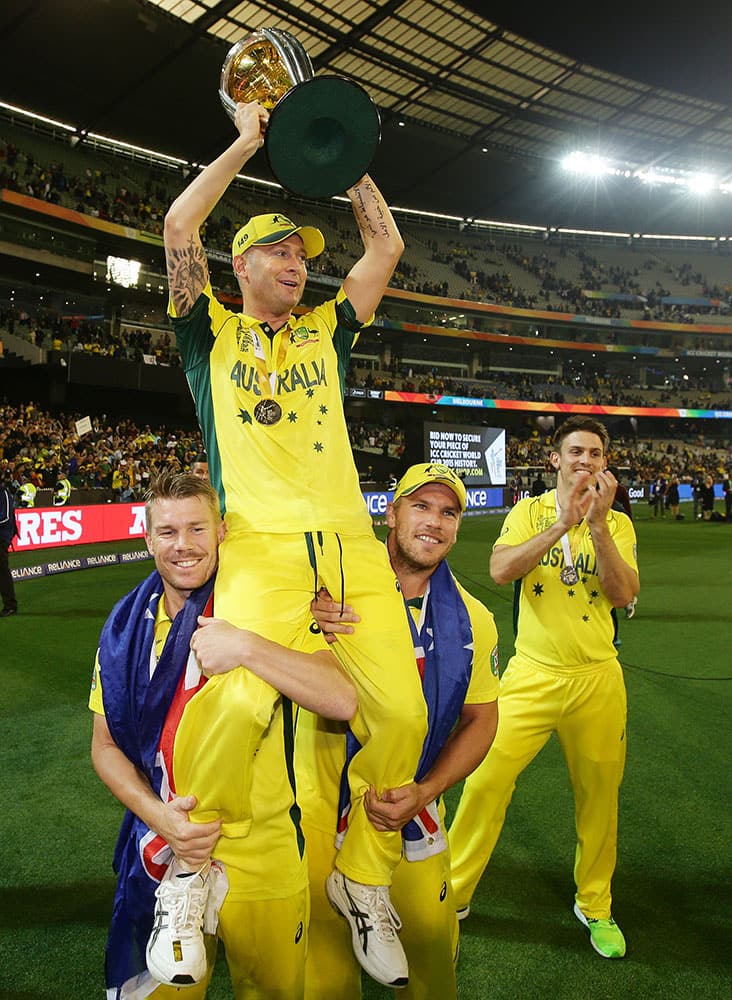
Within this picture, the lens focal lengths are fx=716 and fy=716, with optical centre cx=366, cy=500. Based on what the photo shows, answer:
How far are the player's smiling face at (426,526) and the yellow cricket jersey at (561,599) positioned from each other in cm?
129

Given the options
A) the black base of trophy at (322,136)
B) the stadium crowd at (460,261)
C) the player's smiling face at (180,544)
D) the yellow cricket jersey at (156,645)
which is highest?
the stadium crowd at (460,261)

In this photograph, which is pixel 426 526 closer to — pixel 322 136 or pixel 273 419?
pixel 273 419

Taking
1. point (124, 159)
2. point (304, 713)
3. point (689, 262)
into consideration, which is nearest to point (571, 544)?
point (304, 713)

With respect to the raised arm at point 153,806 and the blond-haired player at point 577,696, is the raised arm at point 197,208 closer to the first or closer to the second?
the raised arm at point 153,806

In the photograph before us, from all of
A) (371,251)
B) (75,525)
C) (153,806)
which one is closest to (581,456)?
(371,251)

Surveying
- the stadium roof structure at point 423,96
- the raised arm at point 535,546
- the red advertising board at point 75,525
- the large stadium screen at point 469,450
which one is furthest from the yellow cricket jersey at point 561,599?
the stadium roof structure at point 423,96

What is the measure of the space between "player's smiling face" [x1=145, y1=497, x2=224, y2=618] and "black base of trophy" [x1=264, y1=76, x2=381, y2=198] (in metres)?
1.46

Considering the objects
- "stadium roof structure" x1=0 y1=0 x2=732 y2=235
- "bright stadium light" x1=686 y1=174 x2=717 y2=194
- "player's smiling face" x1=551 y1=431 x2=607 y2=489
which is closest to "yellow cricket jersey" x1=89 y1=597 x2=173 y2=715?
"player's smiling face" x1=551 y1=431 x2=607 y2=489

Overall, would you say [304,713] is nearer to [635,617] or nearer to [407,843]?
[407,843]

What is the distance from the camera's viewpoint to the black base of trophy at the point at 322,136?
279 centimetres

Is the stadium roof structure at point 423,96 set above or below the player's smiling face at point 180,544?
above

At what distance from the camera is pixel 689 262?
61625 mm

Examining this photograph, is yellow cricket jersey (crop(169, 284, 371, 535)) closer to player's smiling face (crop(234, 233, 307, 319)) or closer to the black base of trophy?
player's smiling face (crop(234, 233, 307, 319))

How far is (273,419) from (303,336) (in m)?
0.47
